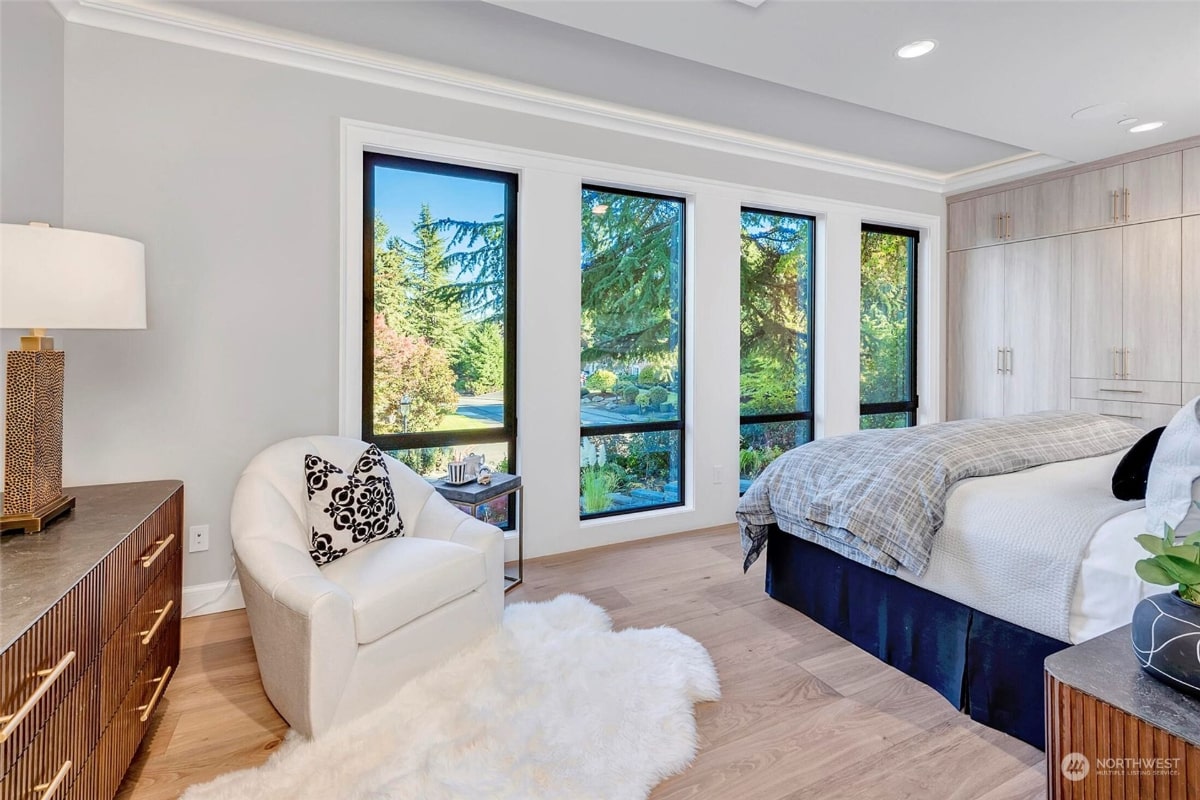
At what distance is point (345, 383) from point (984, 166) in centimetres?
479

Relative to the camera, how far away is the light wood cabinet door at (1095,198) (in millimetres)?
3877

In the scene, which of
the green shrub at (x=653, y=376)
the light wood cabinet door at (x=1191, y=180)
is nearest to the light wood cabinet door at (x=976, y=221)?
the light wood cabinet door at (x=1191, y=180)

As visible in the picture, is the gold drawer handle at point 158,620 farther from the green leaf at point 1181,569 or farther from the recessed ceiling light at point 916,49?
the recessed ceiling light at point 916,49

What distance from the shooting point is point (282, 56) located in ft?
8.97

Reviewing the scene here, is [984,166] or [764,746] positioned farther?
[984,166]

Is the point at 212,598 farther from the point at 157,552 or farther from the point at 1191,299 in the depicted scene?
the point at 1191,299

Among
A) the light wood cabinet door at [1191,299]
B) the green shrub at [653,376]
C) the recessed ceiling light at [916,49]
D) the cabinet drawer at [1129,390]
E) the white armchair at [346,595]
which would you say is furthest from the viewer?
the green shrub at [653,376]

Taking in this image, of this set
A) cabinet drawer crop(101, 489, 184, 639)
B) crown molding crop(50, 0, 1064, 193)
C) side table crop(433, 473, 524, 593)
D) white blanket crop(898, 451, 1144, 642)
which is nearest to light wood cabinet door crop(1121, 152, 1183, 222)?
crown molding crop(50, 0, 1064, 193)

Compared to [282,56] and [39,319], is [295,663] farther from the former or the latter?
[282,56]

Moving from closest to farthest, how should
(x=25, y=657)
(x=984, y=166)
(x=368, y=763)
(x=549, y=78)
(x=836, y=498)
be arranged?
1. (x=25, y=657)
2. (x=368, y=763)
3. (x=836, y=498)
4. (x=549, y=78)
5. (x=984, y=166)

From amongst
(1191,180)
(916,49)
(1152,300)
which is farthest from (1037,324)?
(916,49)

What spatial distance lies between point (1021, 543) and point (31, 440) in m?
2.87

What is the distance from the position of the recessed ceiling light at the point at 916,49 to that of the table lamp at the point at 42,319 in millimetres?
2964

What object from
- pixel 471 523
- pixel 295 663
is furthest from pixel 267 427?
pixel 295 663
